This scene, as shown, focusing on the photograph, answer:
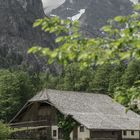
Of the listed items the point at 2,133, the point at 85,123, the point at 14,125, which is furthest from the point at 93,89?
the point at 2,133

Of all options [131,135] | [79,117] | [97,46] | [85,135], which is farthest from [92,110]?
[97,46]

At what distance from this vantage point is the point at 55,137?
66562mm

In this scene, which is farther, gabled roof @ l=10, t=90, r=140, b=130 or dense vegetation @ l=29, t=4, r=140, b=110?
gabled roof @ l=10, t=90, r=140, b=130

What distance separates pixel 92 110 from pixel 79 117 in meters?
5.24

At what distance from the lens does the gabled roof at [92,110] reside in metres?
62.4

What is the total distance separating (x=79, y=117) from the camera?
205 feet

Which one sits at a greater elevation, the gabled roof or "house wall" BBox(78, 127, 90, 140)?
the gabled roof

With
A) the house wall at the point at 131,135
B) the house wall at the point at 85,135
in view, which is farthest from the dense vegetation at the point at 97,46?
the house wall at the point at 131,135

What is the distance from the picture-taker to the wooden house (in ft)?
205

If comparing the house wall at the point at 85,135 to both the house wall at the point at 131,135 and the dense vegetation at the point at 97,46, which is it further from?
the dense vegetation at the point at 97,46

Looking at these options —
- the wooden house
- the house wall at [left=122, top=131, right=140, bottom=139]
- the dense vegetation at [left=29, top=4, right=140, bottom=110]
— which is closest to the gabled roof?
the wooden house

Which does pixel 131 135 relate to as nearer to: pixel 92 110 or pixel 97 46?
pixel 92 110

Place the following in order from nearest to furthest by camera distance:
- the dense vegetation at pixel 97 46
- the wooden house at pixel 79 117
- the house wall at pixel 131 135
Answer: the dense vegetation at pixel 97 46
the wooden house at pixel 79 117
the house wall at pixel 131 135

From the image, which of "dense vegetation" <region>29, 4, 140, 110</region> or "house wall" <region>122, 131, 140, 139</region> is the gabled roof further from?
"dense vegetation" <region>29, 4, 140, 110</region>
